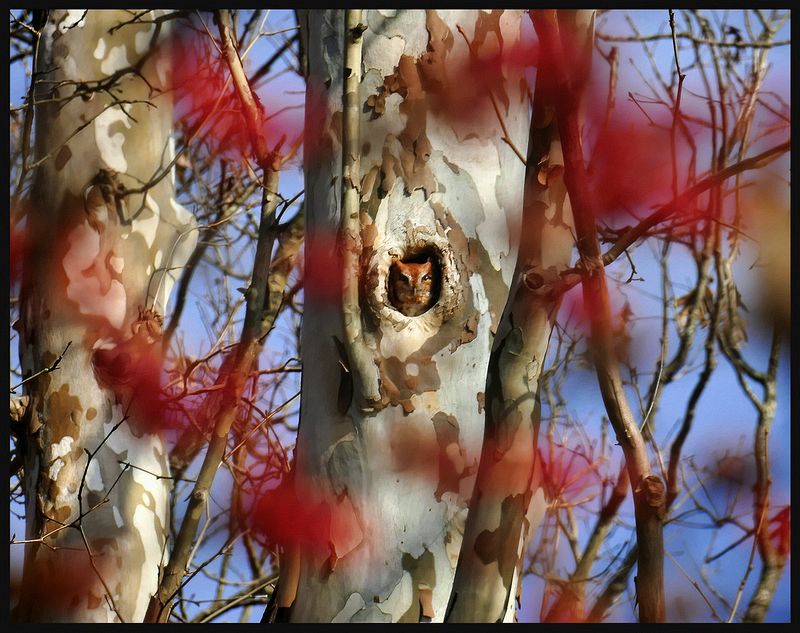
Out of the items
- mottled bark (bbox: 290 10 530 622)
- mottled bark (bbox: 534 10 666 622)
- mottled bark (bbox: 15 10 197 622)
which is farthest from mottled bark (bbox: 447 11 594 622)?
mottled bark (bbox: 15 10 197 622)

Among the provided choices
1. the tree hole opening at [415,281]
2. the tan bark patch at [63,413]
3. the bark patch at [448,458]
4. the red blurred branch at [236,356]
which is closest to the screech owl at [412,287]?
the tree hole opening at [415,281]

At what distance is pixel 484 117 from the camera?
148 centimetres

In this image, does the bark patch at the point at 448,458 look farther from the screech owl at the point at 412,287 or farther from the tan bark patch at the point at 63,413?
the tan bark patch at the point at 63,413

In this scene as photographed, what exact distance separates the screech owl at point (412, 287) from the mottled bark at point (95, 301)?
99cm

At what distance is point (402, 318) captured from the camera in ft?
4.51

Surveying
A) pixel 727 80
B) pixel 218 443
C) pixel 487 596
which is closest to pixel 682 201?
pixel 487 596

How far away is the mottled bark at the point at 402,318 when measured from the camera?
132 centimetres

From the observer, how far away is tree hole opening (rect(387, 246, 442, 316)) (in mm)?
1380

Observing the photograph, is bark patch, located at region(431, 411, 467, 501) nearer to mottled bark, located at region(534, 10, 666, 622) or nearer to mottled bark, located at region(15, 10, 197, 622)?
mottled bark, located at region(534, 10, 666, 622)

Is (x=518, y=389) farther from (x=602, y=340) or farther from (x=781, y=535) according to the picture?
(x=781, y=535)

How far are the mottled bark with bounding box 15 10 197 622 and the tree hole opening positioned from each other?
0.99 meters

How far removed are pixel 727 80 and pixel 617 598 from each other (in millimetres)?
1723

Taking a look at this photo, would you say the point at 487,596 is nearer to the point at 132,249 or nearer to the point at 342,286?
the point at 342,286

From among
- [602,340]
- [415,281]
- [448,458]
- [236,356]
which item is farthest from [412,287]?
[236,356]
